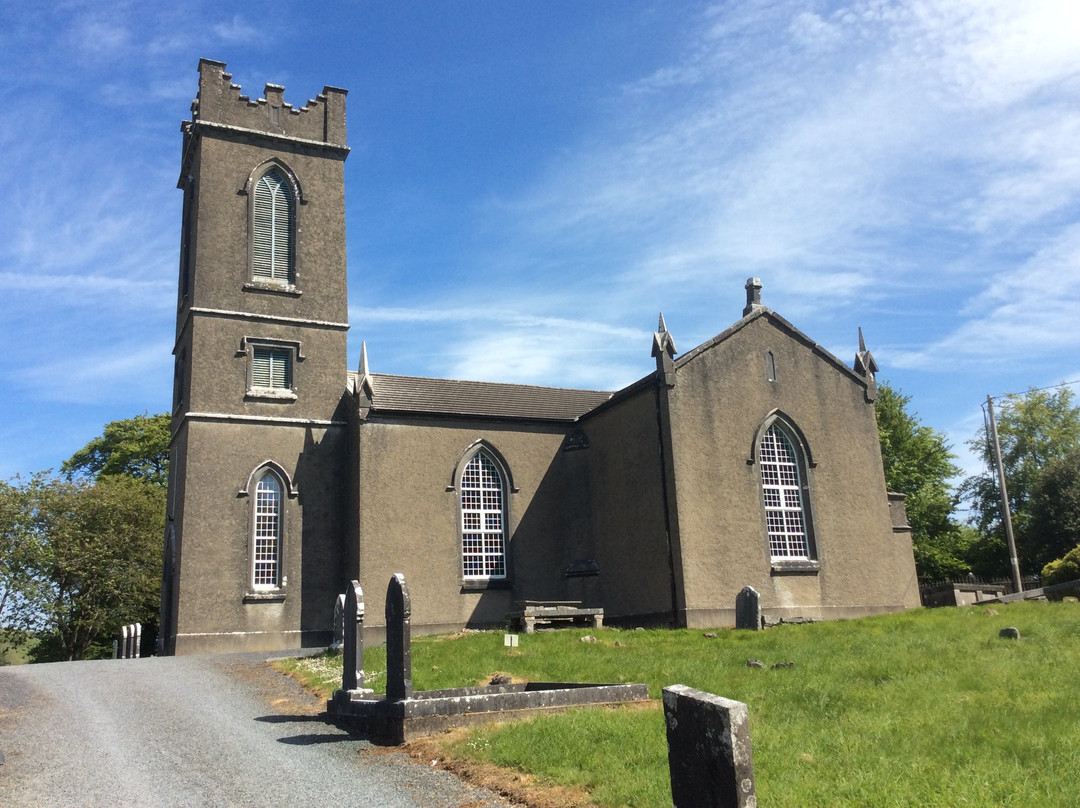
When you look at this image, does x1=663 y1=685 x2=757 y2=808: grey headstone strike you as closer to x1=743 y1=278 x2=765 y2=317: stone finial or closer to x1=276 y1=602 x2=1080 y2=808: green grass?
x1=276 y1=602 x2=1080 y2=808: green grass

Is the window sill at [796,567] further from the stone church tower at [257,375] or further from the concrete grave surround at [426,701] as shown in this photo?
the concrete grave surround at [426,701]

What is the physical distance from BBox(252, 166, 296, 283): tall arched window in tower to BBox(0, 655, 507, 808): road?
15556 millimetres

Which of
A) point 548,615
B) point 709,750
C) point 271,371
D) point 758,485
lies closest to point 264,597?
point 271,371

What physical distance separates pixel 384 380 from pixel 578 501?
309 inches

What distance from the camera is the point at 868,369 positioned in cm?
2973

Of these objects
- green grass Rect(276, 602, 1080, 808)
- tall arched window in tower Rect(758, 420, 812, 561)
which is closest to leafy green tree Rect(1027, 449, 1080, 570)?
tall arched window in tower Rect(758, 420, 812, 561)

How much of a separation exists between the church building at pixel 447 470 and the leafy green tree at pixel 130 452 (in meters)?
20.5

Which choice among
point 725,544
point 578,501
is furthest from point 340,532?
point 725,544

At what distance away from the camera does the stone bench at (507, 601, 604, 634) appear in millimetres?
24047

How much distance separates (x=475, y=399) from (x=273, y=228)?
930 centimetres

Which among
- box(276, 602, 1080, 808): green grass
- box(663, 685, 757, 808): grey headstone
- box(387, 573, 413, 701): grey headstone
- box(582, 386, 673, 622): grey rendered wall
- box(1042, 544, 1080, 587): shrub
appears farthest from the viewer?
box(1042, 544, 1080, 587): shrub

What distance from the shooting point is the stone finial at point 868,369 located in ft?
97.0

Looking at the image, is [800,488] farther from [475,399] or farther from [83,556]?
[83,556]

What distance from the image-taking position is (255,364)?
1149 inches
